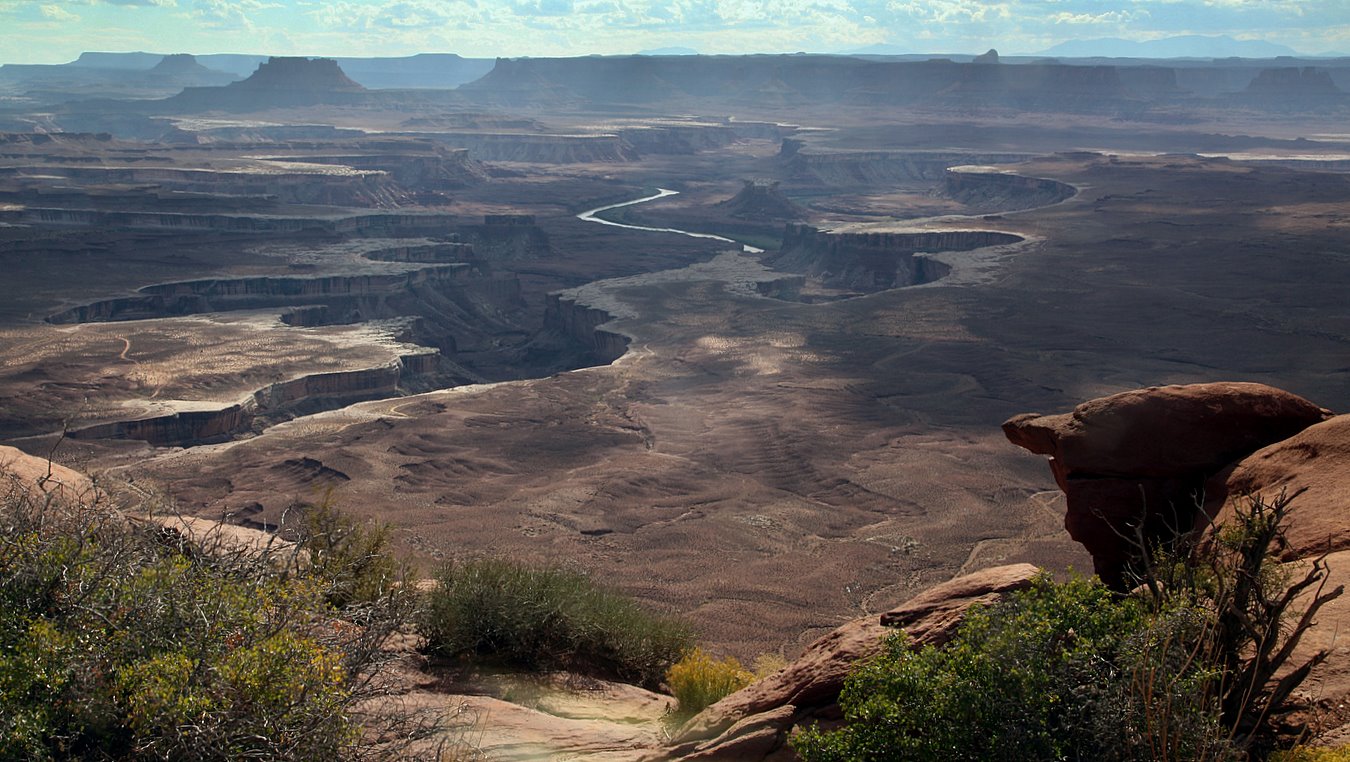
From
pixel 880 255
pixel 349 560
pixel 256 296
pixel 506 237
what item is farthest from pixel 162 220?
pixel 349 560

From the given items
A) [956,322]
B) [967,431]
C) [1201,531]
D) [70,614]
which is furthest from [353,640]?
[956,322]

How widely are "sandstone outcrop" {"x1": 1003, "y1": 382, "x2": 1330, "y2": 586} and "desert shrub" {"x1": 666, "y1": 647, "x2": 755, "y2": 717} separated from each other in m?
4.11

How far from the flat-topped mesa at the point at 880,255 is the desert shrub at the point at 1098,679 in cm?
7733

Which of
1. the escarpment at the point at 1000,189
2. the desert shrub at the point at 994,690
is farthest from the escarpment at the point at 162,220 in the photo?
the desert shrub at the point at 994,690

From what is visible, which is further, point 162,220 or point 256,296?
point 162,220

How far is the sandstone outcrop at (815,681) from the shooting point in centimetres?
1018

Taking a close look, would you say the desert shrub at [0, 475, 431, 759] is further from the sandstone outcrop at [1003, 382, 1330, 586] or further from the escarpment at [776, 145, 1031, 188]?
the escarpment at [776, 145, 1031, 188]

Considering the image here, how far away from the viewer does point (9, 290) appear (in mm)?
71562

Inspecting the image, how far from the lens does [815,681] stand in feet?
34.7

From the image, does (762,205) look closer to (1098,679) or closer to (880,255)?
(880,255)

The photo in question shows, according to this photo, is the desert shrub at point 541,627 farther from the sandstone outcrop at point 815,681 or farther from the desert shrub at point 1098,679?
the desert shrub at point 1098,679

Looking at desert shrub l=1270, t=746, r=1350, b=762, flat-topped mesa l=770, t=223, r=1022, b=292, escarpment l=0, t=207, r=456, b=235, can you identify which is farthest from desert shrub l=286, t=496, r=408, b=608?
escarpment l=0, t=207, r=456, b=235

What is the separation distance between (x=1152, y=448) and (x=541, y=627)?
739 centimetres

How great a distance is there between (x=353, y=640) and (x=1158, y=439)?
8.63 meters
